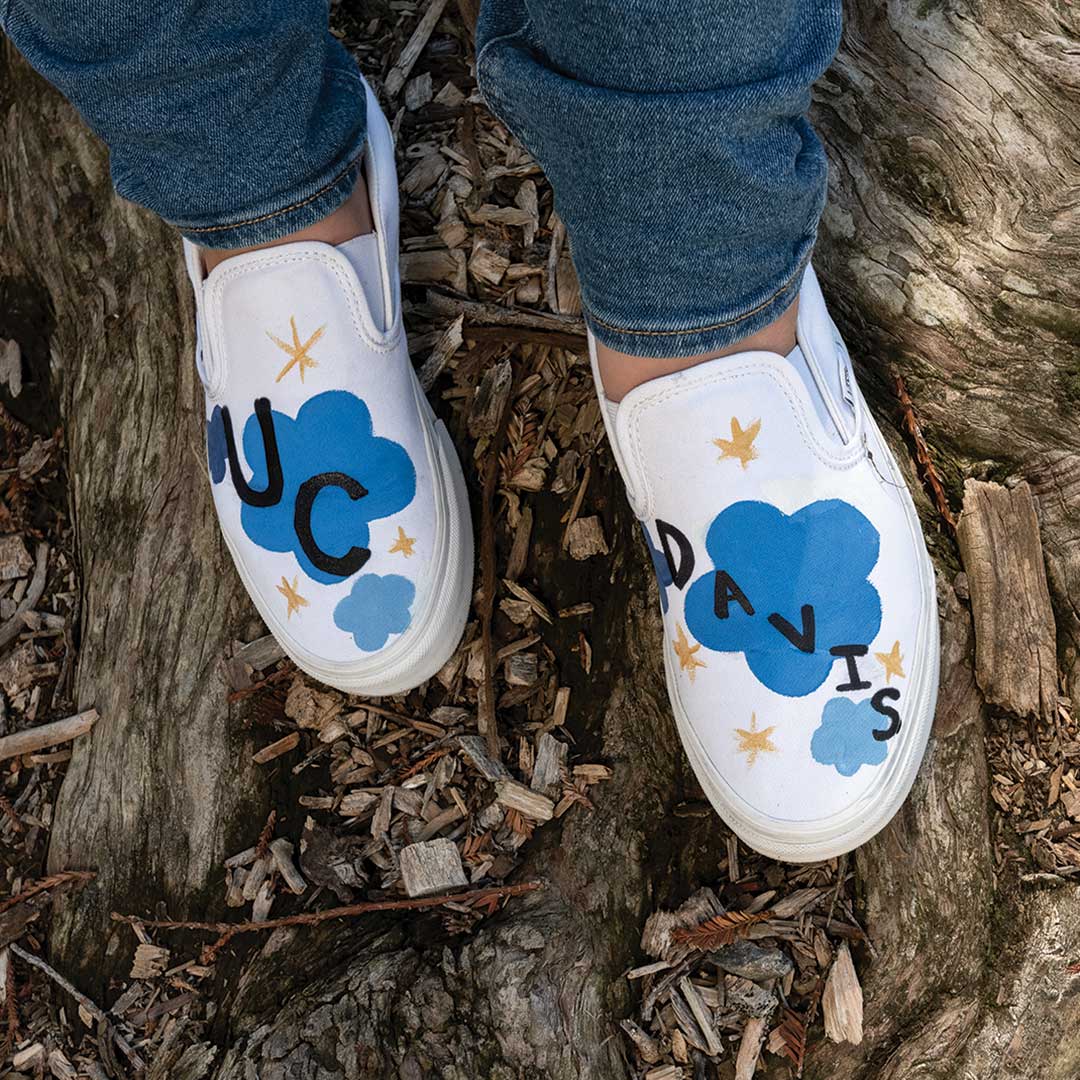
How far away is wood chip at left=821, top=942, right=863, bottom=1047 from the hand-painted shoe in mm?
669

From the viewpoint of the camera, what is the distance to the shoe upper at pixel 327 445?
1.47 metres

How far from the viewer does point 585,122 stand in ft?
3.32

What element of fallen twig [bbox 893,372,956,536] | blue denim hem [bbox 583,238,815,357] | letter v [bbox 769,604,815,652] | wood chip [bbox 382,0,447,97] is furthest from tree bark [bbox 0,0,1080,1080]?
wood chip [bbox 382,0,447,97]

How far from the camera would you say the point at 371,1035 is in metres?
1.36

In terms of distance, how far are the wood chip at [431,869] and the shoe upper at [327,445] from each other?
0.28 meters

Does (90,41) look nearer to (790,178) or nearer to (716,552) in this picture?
(790,178)

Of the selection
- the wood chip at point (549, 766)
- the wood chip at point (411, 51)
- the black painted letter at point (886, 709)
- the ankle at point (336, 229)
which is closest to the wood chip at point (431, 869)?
the wood chip at point (549, 766)

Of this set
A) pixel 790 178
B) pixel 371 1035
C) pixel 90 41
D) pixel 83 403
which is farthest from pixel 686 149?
pixel 83 403

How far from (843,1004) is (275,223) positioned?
4.08ft

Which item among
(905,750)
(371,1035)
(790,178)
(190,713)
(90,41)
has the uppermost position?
(790,178)

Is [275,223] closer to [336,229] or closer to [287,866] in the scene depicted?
[336,229]

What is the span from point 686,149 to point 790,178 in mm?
135

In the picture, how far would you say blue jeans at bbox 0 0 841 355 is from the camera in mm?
979

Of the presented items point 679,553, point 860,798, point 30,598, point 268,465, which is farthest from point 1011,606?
point 30,598
